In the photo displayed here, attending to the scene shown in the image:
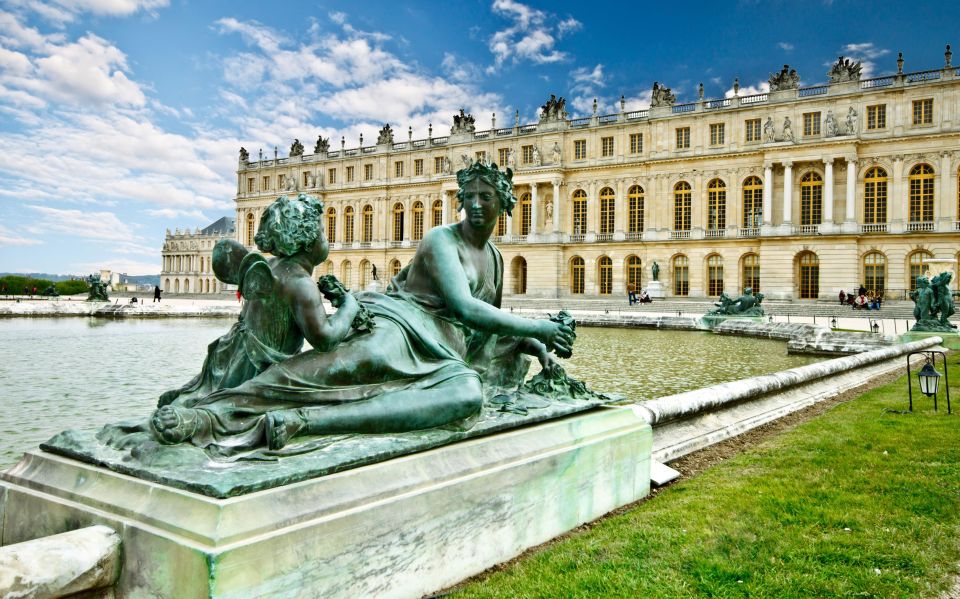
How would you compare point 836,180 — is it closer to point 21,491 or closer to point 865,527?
point 865,527

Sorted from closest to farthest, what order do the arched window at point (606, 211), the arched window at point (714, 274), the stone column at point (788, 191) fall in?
the stone column at point (788, 191) → the arched window at point (714, 274) → the arched window at point (606, 211)

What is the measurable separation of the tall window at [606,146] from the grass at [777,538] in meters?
42.6

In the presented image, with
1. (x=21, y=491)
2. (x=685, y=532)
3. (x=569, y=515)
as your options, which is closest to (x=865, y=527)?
(x=685, y=532)

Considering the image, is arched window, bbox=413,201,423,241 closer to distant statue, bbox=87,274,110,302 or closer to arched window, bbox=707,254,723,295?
arched window, bbox=707,254,723,295

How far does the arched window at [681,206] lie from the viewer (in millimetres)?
43125

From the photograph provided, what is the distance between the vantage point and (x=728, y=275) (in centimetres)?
4100

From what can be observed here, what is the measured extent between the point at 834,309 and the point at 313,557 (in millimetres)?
35080

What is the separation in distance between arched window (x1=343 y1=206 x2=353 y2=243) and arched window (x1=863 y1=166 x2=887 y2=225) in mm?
39360

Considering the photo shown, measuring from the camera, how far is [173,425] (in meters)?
2.12

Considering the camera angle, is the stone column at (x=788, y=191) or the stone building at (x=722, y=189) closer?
the stone building at (x=722, y=189)

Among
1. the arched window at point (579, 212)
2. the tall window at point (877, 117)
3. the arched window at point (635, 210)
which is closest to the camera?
the tall window at point (877, 117)

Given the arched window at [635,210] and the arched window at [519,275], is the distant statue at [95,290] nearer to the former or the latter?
the arched window at [519,275]

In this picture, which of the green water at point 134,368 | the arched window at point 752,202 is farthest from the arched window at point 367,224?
the green water at point 134,368

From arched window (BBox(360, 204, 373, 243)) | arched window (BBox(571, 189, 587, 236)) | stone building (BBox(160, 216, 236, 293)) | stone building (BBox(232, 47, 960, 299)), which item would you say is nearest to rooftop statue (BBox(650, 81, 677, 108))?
stone building (BBox(232, 47, 960, 299))
